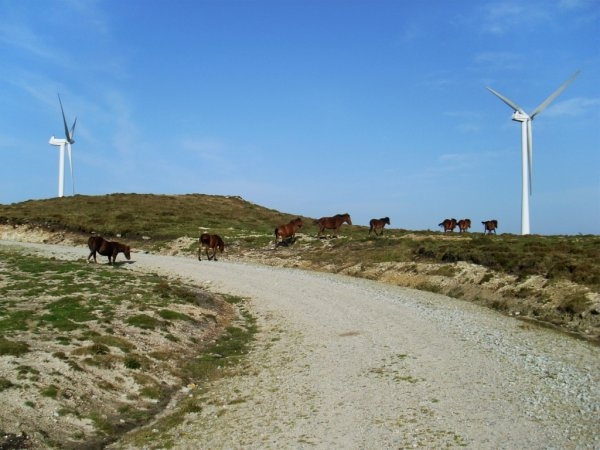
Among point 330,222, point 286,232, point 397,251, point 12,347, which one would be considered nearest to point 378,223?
point 330,222

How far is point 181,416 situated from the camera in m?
12.8

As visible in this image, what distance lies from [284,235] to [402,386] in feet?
122

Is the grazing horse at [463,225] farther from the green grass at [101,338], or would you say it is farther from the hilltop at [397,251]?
the green grass at [101,338]

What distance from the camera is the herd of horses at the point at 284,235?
38.2 meters

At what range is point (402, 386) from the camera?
14.0 m

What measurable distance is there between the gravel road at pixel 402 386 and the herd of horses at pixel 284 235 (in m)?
17.4

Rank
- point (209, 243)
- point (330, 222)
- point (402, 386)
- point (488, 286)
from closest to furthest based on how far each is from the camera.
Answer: point (402, 386)
point (488, 286)
point (209, 243)
point (330, 222)

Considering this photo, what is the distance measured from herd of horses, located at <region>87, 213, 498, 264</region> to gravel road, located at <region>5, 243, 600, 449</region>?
17.4 meters

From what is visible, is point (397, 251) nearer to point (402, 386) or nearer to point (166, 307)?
point (166, 307)

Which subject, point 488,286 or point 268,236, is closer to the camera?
point 488,286

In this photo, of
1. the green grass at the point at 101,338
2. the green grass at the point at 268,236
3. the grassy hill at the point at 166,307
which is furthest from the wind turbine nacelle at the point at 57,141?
the green grass at the point at 101,338

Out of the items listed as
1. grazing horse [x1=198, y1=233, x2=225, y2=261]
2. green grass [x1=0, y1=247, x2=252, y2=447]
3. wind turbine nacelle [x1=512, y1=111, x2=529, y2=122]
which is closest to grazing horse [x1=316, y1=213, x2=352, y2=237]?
grazing horse [x1=198, y1=233, x2=225, y2=261]

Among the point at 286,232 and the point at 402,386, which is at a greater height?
the point at 286,232

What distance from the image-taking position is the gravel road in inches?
432
